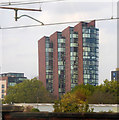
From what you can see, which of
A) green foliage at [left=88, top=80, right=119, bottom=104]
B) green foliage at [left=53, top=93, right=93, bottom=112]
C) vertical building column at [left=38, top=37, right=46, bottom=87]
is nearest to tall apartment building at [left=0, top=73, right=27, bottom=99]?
vertical building column at [left=38, top=37, right=46, bottom=87]

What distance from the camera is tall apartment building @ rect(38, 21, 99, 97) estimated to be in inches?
1640

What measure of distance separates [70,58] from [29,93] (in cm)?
708

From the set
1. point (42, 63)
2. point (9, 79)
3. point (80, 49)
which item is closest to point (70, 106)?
point (80, 49)

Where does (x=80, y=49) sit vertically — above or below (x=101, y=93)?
above

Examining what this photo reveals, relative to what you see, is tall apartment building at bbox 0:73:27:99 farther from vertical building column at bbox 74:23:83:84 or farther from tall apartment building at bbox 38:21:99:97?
vertical building column at bbox 74:23:83:84

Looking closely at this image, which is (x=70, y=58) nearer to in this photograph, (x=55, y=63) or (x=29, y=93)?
(x=55, y=63)

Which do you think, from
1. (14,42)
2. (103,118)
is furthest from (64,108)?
(14,42)

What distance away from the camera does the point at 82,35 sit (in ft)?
140

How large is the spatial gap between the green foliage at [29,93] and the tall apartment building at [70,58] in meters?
0.99

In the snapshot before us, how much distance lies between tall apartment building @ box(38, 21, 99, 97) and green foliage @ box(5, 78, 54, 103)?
99cm

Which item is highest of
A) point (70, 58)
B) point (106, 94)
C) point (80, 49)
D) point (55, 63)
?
point (80, 49)

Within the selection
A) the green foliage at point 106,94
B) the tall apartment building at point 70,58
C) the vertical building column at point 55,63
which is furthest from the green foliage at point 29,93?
the green foliage at point 106,94

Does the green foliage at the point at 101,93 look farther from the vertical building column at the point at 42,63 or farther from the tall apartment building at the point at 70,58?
the vertical building column at the point at 42,63

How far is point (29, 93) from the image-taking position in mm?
43094
